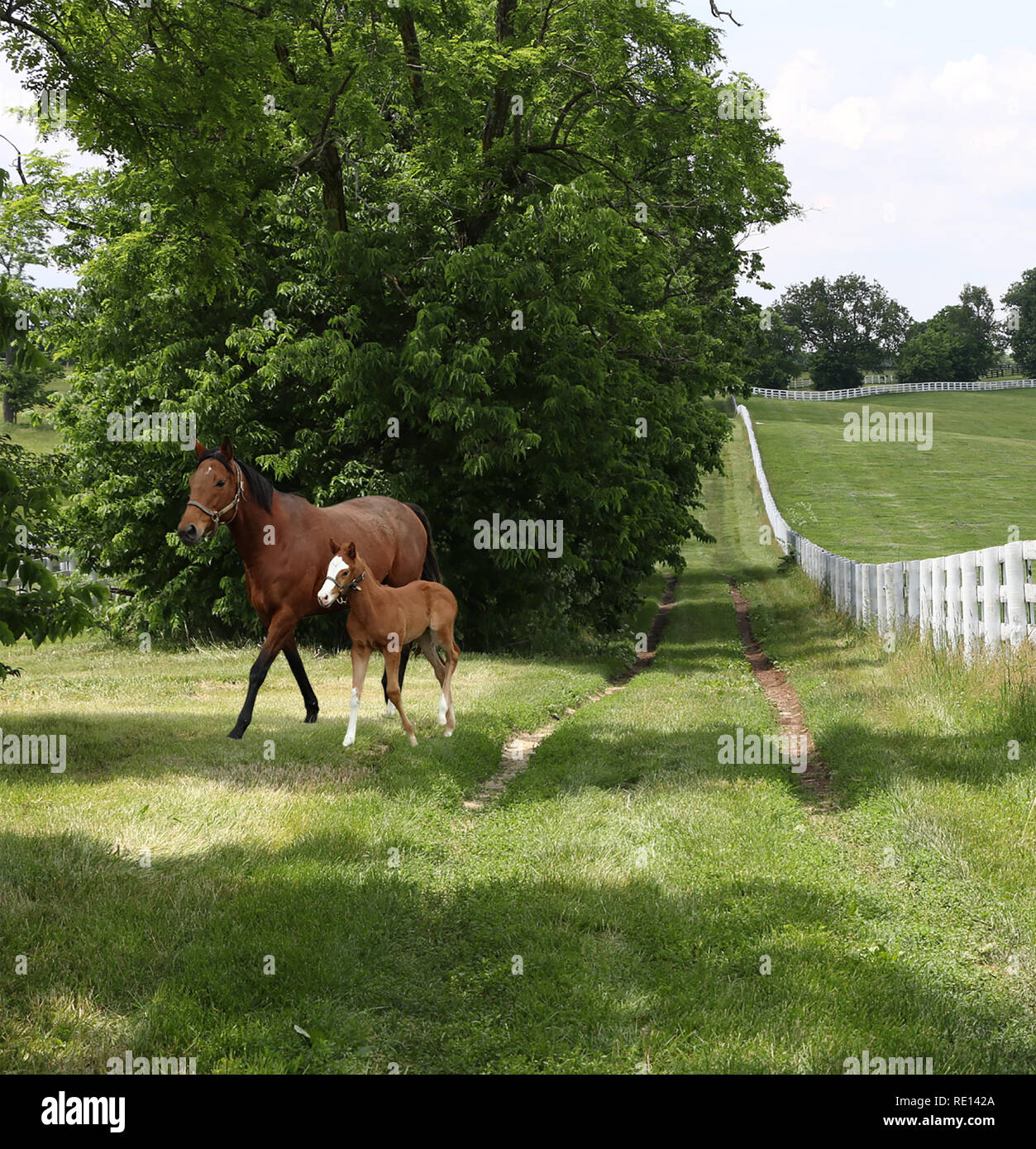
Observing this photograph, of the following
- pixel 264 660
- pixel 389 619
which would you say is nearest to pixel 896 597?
pixel 389 619

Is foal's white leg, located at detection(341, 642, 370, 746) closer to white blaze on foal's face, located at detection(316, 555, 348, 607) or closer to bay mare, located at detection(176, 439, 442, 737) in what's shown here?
bay mare, located at detection(176, 439, 442, 737)

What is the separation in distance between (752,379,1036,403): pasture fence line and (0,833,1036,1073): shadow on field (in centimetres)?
12795

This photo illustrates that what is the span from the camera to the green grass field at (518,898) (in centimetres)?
506

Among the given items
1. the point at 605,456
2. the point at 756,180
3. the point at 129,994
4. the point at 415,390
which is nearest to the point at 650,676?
the point at 605,456

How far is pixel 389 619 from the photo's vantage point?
1088 centimetres

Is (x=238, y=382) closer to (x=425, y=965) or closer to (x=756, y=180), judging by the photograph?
(x=756, y=180)

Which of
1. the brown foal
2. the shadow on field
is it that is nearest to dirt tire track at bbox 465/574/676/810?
the brown foal

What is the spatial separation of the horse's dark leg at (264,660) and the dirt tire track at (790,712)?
17.9 feet

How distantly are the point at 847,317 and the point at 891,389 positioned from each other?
3208 centimetres

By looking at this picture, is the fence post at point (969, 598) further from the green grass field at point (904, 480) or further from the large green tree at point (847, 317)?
the large green tree at point (847, 317)

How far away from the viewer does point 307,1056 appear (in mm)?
4871

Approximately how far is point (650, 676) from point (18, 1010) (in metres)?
16.2

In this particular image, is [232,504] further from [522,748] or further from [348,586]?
[522,748]

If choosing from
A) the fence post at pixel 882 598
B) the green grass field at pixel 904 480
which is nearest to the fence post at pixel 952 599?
the fence post at pixel 882 598
